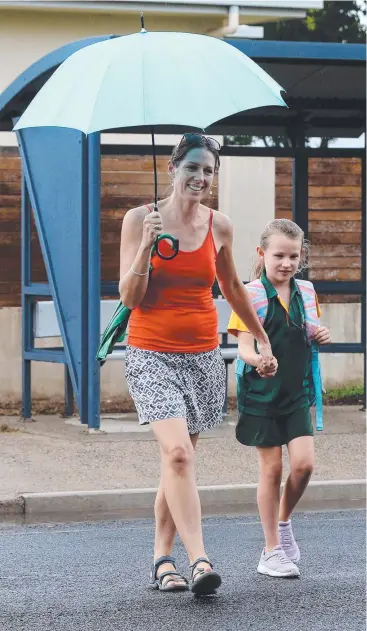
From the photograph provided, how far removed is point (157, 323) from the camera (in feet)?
18.6

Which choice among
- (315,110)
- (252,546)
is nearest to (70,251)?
(315,110)

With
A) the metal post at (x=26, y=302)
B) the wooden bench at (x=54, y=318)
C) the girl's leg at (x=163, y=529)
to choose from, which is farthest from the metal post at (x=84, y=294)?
the girl's leg at (x=163, y=529)

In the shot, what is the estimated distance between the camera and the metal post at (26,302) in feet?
40.0

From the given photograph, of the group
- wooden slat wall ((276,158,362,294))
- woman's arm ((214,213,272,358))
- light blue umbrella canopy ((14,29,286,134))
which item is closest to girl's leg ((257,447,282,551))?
woman's arm ((214,213,272,358))

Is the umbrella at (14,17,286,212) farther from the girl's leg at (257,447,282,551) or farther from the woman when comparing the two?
the girl's leg at (257,447,282,551)

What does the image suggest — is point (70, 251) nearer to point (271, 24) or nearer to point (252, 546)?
point (252, 546)

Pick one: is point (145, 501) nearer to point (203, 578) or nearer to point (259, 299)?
point (259, 299)

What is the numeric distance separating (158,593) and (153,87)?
83.3 inches

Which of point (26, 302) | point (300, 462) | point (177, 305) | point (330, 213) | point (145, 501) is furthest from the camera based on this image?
point (330, 213)

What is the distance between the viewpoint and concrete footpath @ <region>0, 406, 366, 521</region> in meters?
8.52

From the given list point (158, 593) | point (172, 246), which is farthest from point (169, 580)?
point (172, 246)

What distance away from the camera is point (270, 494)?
20.4ft

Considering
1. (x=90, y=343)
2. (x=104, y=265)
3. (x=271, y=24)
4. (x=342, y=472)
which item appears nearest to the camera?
(x=342, y=472)

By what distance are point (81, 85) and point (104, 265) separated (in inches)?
288
